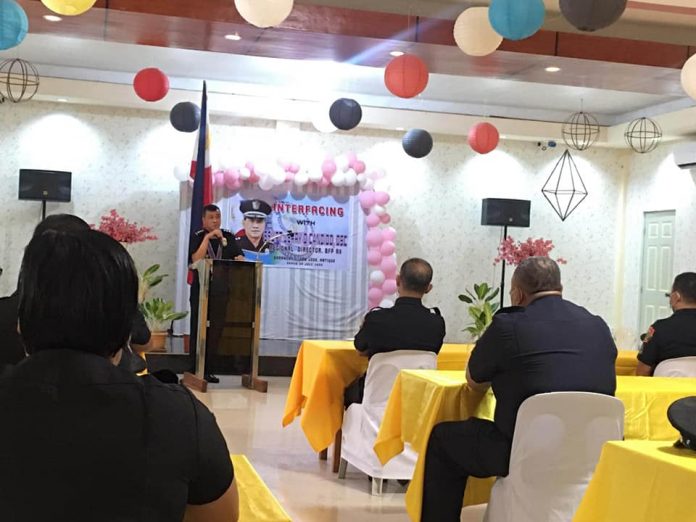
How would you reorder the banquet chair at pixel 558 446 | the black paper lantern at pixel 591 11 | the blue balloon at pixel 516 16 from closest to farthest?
the banquet chair at pixel 558 446
the black paper lantern at pixel 591 11
the blue balloon at pixel 516 16

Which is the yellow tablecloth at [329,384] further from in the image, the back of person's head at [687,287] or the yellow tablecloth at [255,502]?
the yellow tablecloth at [255,502]

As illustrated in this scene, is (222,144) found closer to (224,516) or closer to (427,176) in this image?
(427,176)

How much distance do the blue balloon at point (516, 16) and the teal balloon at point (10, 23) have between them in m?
2.83

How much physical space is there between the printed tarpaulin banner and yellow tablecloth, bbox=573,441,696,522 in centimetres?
919

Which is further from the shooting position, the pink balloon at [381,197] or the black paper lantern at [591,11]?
the pink balloon at [381,197]

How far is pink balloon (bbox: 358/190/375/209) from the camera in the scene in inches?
455

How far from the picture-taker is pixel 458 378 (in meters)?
3.95

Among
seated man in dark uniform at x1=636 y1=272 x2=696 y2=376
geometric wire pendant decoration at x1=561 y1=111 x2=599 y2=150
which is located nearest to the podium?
seated man in dark uniform at x1=636 y1=272 x2=696 y2=376

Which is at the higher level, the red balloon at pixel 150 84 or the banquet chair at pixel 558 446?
the red balloon at pixel 150 84

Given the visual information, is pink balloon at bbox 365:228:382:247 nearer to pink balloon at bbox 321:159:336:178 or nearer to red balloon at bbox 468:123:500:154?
pink balloon at bbox 321:159:336:178

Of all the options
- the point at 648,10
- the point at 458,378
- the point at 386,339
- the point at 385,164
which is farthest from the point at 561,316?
the point at 385,164

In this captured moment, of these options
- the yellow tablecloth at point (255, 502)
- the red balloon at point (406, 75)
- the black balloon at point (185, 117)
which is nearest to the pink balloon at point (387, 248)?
the black balloon at point (185, 117)

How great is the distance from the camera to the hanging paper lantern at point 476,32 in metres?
5.98

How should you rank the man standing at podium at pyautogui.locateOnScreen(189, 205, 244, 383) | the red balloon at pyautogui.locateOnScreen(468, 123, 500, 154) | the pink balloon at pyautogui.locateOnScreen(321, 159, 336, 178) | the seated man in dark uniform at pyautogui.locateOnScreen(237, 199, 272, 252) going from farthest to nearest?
the pink balloon at pyautogui.locateOnScreen(321, 159, 336, 178) → the seated man in dark uniform at pyautogui.locateOnScreen(237, 199, 272, 252) → the red balloon at pyautogui.locateOnScreen(468, 123, 500, 154) → the man standing at podium at pyautogui.locateOnScreen(189, 205, 244, 383)
